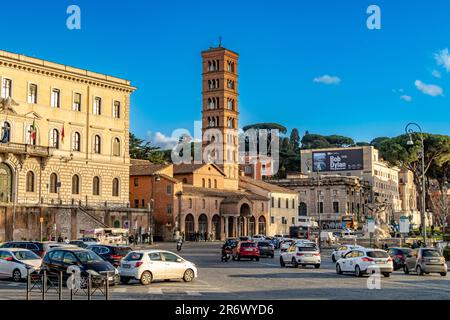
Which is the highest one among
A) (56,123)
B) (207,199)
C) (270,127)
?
(270,127)

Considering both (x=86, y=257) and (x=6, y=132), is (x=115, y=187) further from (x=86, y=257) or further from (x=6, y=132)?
(x=86, y=257)

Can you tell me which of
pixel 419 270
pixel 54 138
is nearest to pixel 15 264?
pixel 419 270

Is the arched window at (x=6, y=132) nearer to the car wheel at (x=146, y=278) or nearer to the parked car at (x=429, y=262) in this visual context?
the car wheel at (x=146, y=278)

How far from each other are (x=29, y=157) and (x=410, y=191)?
116 m

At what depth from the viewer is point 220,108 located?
357 feet

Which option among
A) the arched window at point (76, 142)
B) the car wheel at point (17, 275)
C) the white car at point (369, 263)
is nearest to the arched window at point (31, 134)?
the arched window at point (76, 142)

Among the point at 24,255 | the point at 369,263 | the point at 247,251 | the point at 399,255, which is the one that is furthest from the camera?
the point at 247,251

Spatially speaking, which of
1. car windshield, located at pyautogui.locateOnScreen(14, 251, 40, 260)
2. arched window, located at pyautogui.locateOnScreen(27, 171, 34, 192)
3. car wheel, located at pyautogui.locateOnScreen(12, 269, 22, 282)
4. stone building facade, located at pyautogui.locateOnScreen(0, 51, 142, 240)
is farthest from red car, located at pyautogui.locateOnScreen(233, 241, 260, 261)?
arched window, located at pyautogui.locateOnScreen(27, 171, 34, 192)

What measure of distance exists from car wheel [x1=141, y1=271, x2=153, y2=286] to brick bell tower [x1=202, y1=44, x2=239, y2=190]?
268 ft

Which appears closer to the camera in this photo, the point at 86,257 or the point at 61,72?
the point at 86,257

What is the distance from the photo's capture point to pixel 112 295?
2048 centimetres

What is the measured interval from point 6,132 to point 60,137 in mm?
6715
